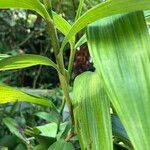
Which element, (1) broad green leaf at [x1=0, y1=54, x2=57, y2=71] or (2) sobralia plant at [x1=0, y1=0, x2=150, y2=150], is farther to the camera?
(1) broad green leaf at [x1=0, y1=54, x2=57, y2=71]

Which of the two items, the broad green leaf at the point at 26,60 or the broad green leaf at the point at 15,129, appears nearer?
the broad green leaf at the point at 26,60

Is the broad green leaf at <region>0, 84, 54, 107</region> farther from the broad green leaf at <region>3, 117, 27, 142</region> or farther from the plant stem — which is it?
the broad green leaf at <region>3, 117, 27, 142</region>

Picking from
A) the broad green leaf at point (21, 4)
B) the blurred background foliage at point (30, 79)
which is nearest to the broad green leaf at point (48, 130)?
the blurred background foliage at point (30, 79)

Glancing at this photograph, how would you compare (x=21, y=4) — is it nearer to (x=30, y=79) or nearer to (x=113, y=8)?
(x=113, y=8)

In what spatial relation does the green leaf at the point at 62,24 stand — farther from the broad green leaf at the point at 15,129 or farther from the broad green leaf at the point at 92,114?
the broad green leaf at the point at 15,129

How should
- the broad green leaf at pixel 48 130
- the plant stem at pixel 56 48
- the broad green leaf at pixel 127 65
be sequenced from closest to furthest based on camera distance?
the broad green leaf at pixel 127 65 < the plant stem at pixel 56 48 < the broad green leaf at pixel 48 130

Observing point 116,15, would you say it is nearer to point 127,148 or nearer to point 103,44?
point 103,44

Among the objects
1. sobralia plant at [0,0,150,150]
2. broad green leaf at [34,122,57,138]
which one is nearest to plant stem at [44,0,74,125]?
sobralia plant at [0,0,150,150]
